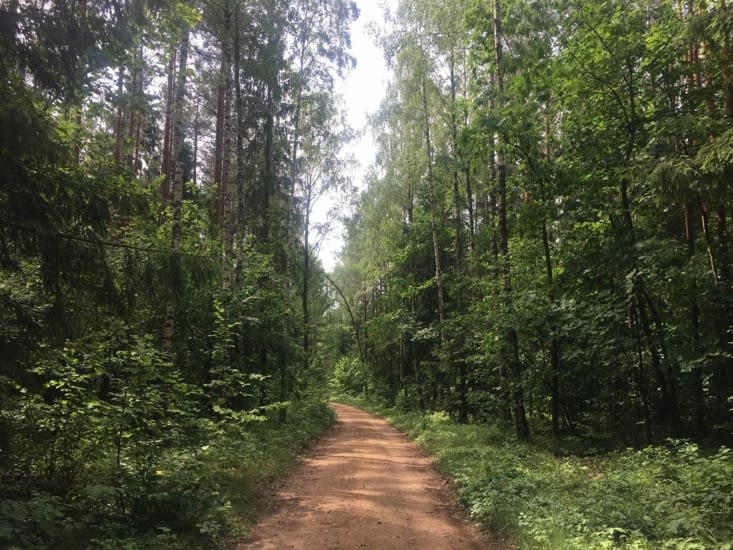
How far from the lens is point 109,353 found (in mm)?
6496

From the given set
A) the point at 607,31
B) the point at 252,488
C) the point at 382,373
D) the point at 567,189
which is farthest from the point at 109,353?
the point at 382,373

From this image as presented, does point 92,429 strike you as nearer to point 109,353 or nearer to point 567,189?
point 109,353

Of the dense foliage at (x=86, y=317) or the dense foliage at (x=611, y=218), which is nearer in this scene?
the dense foliage at (x=86, y=317)

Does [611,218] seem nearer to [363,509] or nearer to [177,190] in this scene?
[363,509]

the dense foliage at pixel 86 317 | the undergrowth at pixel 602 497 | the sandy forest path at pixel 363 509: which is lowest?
the sandy forest path at pixel 363 509

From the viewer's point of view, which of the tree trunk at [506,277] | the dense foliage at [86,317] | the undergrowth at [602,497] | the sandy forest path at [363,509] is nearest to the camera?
the dense foliage at [86,317]

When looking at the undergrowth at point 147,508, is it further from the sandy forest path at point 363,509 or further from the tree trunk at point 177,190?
the tree trunk at point 177,190

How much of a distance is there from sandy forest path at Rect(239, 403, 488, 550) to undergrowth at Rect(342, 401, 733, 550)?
52 cm

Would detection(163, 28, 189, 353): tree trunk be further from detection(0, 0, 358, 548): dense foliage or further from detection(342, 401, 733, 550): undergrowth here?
detection(342, 401, 733, 550): undergrowth

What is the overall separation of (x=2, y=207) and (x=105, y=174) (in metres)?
1.18

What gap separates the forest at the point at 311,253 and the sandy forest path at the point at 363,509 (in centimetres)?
47

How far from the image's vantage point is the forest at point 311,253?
507 cm

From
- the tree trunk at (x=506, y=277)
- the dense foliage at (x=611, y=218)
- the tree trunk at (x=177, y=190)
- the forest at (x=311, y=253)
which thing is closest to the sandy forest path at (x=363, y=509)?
the forest at (x=311, y=253)

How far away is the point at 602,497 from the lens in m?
6.39
